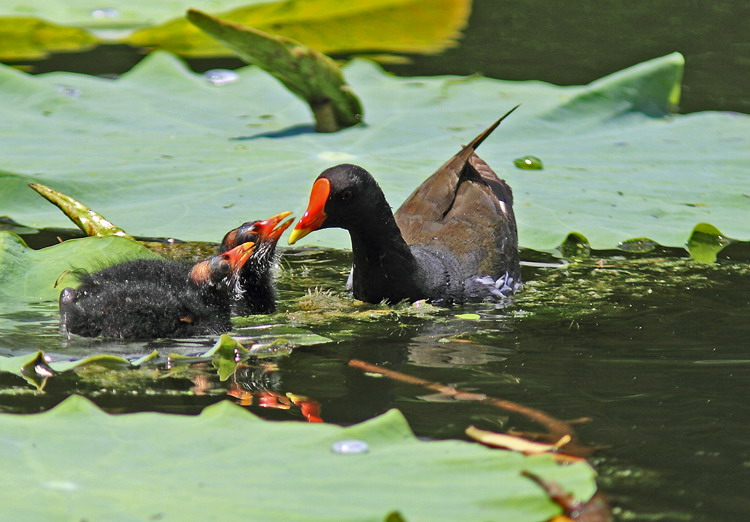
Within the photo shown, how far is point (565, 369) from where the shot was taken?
3.19 m

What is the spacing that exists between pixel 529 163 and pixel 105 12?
2808 millimetres

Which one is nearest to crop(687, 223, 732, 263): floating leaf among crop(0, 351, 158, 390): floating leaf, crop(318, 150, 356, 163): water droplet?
crop(318, 150, 356, 163): water droplet

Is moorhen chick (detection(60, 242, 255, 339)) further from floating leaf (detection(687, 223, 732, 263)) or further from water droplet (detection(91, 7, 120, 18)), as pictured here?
water droplet (detection(91, 7, 120, 18))

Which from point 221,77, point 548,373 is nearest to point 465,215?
point 548,373

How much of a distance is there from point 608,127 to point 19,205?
2.74 meters

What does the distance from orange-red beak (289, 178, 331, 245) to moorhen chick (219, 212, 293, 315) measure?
3.3 inches

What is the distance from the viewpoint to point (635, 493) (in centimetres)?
229

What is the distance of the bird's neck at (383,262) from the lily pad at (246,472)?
6.49ft

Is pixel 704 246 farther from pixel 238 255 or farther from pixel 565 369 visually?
pixel 238 255

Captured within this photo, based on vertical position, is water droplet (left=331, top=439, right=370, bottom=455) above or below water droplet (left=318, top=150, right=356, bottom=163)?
below

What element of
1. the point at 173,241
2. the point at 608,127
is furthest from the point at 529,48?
the point at 173,241

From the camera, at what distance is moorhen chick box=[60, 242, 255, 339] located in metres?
3.50

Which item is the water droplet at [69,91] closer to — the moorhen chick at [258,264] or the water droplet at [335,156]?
the water droplet at [335,156]

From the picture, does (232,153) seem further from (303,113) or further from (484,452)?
(484,452)
